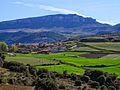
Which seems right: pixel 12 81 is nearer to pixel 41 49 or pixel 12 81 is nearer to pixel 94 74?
pixel 94 74

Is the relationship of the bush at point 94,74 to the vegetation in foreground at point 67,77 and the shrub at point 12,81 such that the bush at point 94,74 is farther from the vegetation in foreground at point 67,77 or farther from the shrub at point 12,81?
the shrub at point 12,81

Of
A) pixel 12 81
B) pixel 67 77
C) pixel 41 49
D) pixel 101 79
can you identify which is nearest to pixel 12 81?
pixel 12 81

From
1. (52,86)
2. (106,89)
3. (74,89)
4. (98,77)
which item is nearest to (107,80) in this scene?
(98,77)

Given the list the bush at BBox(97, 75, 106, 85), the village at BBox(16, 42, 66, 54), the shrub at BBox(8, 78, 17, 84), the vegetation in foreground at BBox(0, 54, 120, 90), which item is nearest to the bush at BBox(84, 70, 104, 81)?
the vegetation in foreground at BBox(0, 54, 120, 90)

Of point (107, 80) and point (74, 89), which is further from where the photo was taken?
point (107, 80)

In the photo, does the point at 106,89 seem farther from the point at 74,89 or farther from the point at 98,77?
the point at 98,77

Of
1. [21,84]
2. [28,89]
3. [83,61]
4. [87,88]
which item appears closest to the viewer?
[28,89]

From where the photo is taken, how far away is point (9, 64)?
2640 inches

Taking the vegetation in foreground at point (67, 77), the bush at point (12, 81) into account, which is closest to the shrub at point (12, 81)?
the bush at point (12, 81)

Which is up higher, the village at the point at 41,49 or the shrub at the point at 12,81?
the shrub at the point at 12,81

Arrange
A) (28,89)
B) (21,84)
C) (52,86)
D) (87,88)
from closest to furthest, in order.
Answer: (52,86) < (28,89) < (21,84) < (87,88)

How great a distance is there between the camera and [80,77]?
63.8 meters

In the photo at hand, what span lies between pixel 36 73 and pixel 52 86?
22934mm

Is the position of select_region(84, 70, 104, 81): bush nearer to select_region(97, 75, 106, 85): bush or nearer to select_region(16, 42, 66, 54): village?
A: select_region(97, 75, 106, 85): bush
